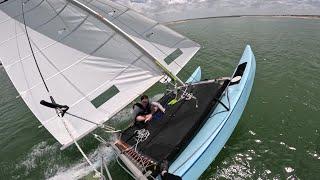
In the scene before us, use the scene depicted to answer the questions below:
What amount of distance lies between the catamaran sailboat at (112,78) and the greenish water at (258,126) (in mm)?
873

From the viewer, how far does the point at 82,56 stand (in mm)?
10531

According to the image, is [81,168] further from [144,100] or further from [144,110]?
[144,100]

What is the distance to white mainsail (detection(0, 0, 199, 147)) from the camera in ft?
32.6

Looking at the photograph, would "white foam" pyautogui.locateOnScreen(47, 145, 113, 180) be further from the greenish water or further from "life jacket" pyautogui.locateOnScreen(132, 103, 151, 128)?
"life jacket" pyautogui.locateOnScreen(132, 103, 151, 128)

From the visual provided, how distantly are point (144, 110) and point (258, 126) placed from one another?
3.78m

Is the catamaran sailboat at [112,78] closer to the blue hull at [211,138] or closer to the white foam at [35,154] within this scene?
the blue hull at [211,138]

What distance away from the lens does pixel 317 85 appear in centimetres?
1317

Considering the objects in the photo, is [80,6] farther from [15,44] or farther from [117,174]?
[117,174]

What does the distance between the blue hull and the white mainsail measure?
2.04 m

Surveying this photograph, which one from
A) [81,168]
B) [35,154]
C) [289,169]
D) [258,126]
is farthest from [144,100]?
[289,169]

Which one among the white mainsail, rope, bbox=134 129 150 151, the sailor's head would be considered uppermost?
the white mainsail

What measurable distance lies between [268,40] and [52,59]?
12.4 metres

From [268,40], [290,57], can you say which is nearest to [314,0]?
[268,40]

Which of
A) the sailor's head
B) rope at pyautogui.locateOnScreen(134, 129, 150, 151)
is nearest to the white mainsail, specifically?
the sailor's head
